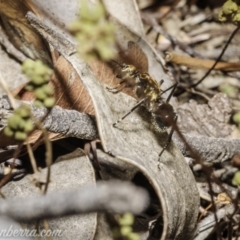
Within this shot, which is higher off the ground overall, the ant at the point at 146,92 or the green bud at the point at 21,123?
the green bud at the point at 21,123

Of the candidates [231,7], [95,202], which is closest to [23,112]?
[95,202]

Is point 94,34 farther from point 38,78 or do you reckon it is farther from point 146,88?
point 146,88

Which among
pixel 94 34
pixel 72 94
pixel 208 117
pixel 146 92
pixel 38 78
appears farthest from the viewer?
pixel 208 117

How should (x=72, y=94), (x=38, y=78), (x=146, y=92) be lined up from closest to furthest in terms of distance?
(x=38, y=78), (x=72, y=94), (x=146, y=92)

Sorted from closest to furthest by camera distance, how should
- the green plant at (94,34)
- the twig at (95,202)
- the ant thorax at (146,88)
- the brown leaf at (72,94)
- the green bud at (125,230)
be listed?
the twig at (95,202)
the green plant at (94,34)
the green bud at (125,230)
the brown leaf at (72,94)
the ant thorax at (146,88)

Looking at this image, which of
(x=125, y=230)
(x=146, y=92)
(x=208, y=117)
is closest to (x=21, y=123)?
(x=125, y=230)

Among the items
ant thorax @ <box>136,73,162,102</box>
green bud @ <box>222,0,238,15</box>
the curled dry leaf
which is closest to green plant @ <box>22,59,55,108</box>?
ant thorax @ <box>136,73,162,102</box>

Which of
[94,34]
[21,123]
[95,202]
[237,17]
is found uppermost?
[94,34]

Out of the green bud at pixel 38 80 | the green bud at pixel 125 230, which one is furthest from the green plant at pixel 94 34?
the green bud at pixel 125 230

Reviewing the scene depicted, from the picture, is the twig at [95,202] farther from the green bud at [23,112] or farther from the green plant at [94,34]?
the green bud at [23,112]

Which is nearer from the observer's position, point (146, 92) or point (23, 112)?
point (23, 112)

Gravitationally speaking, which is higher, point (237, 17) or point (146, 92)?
point (237, 17)

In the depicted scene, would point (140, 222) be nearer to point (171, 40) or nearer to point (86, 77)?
point (86, 77)
